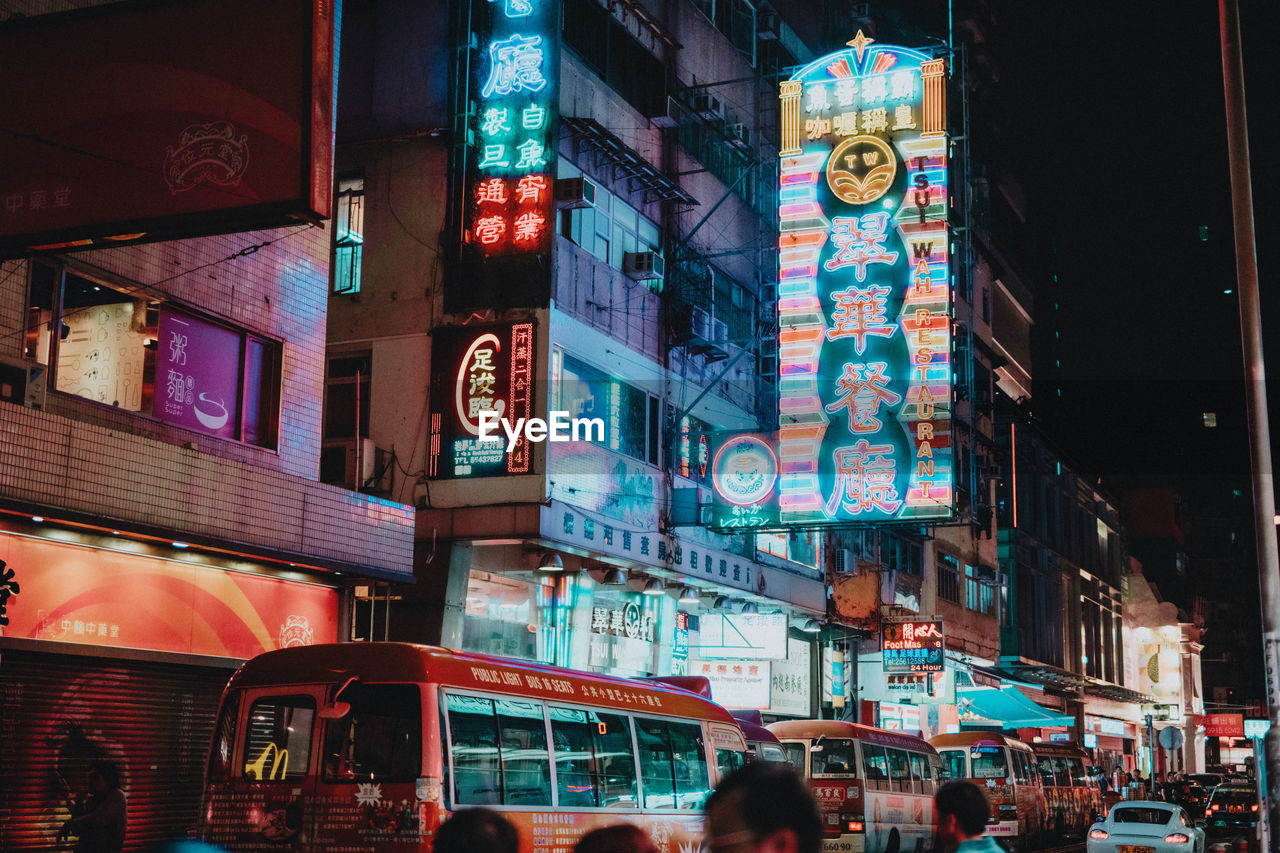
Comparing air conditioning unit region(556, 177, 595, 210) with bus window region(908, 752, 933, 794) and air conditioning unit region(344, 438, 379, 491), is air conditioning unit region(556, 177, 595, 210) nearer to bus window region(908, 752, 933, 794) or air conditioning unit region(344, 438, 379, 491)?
air conditioning unit region(344, 438, 379, 491)

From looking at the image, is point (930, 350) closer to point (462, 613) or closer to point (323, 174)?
point (462, 613)

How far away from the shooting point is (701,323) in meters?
27.5

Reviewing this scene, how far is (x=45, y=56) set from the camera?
36.0 ft

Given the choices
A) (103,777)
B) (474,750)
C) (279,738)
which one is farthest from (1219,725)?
(103,777)

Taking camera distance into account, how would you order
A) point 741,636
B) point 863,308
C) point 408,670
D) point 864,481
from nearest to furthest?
point 408,670, point 864,481, point 863,308, point 741,636

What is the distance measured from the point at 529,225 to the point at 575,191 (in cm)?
91

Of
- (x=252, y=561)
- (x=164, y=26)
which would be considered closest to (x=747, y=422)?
(x=252, y=561)

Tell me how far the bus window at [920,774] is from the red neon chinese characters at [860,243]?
920 cm

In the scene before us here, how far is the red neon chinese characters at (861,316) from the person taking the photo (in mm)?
25359

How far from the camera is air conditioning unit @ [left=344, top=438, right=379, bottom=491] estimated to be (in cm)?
2211

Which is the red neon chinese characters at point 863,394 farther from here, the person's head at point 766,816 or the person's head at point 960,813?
the person's head at point 766,816

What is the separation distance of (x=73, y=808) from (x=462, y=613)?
8426 millimetres

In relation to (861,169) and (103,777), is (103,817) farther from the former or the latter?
(861,169)

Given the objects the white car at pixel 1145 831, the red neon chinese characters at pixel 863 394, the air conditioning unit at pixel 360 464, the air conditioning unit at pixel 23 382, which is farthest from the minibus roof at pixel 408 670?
the white car at pixel 1145 831
